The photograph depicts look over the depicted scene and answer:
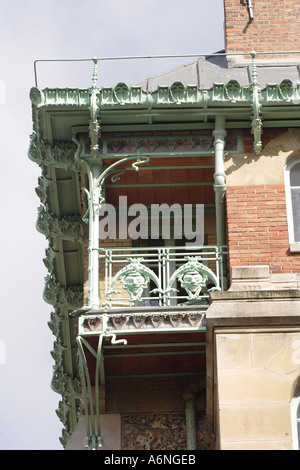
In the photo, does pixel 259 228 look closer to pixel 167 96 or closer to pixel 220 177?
pixel 220 177

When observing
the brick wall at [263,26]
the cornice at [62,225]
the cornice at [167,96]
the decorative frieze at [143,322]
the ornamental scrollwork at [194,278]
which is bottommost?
the decorative frieze at [143,322]

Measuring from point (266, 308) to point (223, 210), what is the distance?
8.98ft

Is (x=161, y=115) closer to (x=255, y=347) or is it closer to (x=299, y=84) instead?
(x=299, y=84)

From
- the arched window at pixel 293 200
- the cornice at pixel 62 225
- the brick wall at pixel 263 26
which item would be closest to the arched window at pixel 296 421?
the arched window at pixel 293 200

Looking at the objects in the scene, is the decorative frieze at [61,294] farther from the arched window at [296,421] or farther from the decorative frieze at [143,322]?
the arched window at [296,421]

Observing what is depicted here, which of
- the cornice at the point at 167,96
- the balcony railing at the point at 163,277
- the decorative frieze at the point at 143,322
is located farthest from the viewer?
the cornice at the point at 167,96

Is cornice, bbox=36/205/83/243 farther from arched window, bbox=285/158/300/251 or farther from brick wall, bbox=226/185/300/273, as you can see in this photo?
arched window, bbox=285/158/300/251

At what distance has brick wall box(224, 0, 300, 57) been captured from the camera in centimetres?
2191

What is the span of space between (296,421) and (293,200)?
3.89 meters

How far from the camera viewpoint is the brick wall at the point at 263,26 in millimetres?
21906

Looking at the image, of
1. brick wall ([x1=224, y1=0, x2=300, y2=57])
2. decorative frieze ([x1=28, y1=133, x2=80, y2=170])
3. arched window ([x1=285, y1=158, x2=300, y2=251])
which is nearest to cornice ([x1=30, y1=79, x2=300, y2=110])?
decorative frieze ([x1=28, y1=133, x2=80, y2=170])

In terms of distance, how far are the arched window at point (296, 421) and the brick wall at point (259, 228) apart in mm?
2278

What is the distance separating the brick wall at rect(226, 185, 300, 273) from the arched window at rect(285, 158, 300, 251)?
0.13 m

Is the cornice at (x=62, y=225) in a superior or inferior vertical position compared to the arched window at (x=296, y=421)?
superior
